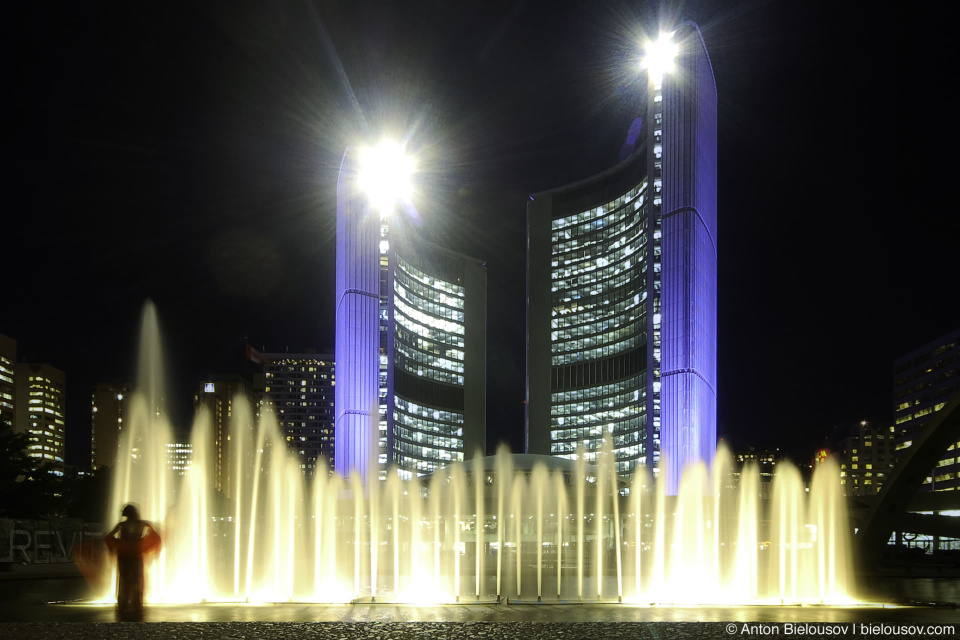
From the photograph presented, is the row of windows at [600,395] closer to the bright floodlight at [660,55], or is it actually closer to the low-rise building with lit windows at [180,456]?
the bright floodlight at [660,55]

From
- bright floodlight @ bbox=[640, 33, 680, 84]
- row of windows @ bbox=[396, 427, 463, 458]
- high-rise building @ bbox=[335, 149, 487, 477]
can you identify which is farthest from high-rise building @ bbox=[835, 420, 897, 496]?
bright floodlight @ bbox=[640, 33, 680, 84]

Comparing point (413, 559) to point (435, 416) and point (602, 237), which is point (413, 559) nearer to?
point (602, 237)

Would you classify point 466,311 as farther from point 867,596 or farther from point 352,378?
point 867,596

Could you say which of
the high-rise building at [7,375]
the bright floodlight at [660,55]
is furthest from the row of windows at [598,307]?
the high-rise building at [7,375]

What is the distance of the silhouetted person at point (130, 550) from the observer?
39.8 ft

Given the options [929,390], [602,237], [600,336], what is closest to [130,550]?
[602,237]

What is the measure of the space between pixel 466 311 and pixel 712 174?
181 feet

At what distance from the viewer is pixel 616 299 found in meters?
118

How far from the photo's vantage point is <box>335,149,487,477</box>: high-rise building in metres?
103

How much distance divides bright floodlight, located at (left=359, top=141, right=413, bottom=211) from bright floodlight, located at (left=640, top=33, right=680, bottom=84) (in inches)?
1283

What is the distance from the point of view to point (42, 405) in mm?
182250

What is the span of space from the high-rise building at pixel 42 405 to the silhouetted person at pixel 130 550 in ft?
579

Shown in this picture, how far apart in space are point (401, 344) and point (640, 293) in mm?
31810

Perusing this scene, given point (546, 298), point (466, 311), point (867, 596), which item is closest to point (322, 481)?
point (867, 596)
